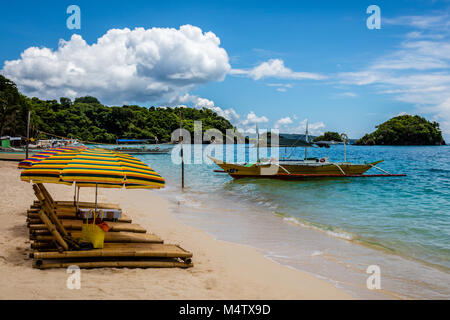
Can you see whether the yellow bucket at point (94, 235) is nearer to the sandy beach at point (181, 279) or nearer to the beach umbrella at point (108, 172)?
the sandy beach at point (181, 279)

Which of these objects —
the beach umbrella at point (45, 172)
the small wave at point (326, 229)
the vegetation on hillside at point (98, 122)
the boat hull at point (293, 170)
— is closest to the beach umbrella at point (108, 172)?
the beach umbrella at point (45, 172)

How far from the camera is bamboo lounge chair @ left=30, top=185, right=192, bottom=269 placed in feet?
19.6

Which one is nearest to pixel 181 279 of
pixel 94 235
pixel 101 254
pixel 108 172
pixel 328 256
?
pixel 101 254

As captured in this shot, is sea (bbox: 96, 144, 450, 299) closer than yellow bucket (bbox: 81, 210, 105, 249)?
No

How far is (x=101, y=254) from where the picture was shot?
6207mm

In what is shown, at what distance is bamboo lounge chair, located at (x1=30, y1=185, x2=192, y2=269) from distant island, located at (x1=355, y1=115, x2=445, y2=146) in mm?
178794

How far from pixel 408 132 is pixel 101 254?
593 feet

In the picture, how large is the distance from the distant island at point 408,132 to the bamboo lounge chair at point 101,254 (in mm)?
178794

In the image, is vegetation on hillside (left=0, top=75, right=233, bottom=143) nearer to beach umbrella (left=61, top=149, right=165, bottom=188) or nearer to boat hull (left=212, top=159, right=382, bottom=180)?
boat hull (left=212, top=159, right=382, bottom=180)

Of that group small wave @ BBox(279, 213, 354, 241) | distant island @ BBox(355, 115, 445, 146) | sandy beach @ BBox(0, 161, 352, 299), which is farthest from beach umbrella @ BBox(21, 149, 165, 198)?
distant island @ BBox(355, 115, 445, 146)

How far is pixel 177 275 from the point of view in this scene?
631cm

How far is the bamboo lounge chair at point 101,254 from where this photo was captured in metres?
5.96
